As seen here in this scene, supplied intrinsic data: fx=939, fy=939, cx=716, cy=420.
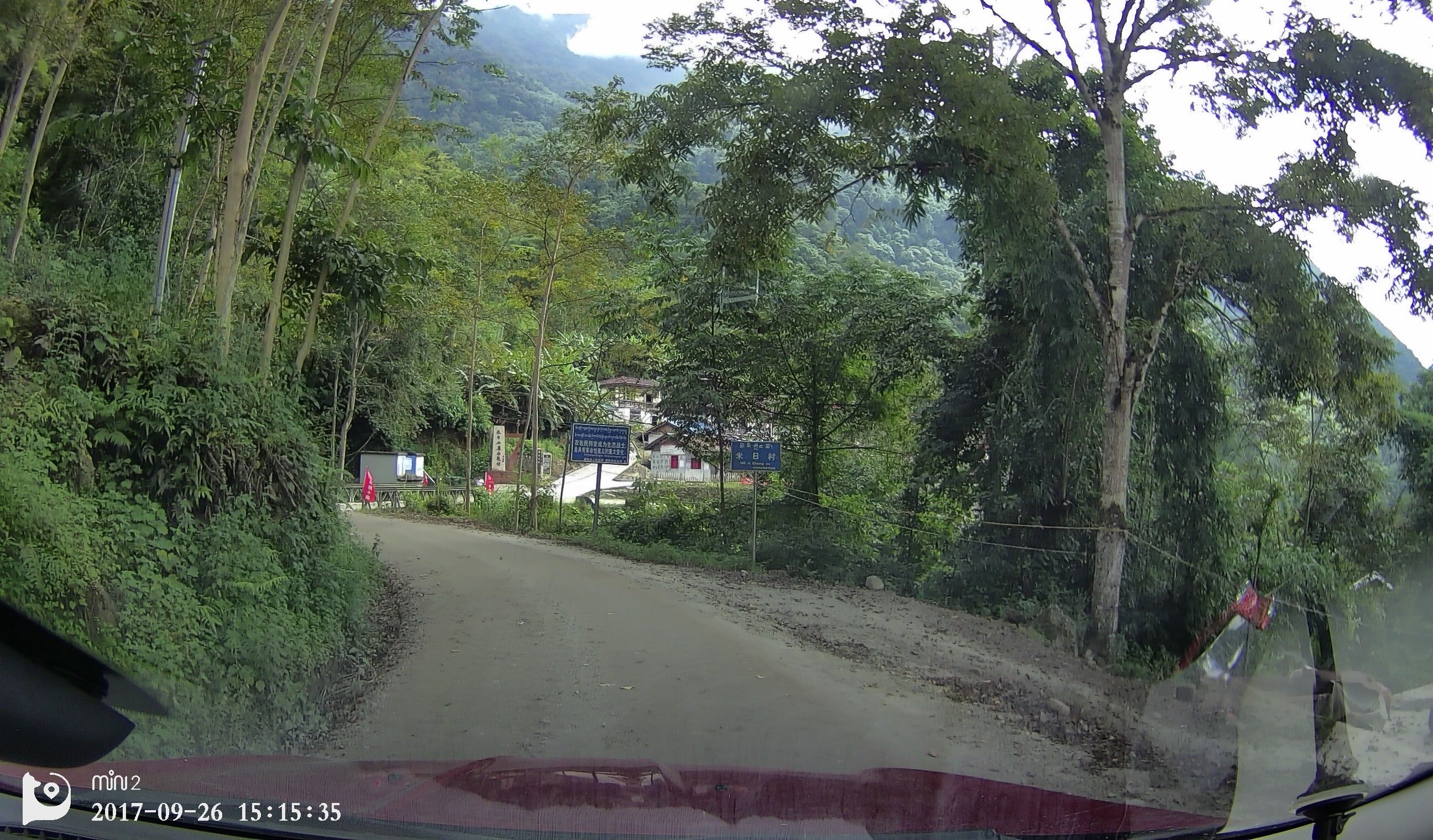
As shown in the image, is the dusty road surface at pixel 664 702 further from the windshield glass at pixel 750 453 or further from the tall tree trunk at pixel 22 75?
the tall tree trunk at pixel 22 75

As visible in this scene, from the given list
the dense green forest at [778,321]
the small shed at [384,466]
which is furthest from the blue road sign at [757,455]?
the small shed at [384,466]

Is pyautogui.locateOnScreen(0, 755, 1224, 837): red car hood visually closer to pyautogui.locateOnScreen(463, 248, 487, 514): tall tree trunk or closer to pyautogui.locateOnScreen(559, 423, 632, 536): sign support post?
pyautogui.locateOnScreen(559, 423, 632, 536): sign support post

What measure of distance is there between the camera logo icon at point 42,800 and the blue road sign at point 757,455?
10514 millimetres

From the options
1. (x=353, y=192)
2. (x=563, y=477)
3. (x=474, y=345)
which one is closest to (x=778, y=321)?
(x=563, y=477)

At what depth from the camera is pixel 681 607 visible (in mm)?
9898

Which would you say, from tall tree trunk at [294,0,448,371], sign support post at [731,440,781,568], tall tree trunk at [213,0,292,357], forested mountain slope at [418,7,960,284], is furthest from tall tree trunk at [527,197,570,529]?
tall tree trunk at [213,0,292,357]

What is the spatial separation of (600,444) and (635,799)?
44.8 ft

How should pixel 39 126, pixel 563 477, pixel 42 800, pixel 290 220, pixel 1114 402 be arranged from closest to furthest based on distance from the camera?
pixel 42 800 → pixel 39 126 → pixel 290 220 → pixel 1114 402 → pixel 563 477

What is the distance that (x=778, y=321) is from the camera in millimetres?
16578

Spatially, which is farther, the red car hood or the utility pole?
the utility pole

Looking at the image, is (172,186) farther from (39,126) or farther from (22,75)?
(22,75)

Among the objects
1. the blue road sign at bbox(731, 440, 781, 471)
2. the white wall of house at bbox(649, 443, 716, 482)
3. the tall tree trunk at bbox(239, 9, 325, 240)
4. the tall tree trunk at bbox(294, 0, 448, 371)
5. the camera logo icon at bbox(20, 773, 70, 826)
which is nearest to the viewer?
the camera logo icon at bbox(20, 773, 70, 826)

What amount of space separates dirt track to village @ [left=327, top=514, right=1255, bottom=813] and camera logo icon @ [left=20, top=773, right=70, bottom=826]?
7.31 ft

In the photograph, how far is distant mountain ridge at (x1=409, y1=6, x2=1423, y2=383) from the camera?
38.9ft
